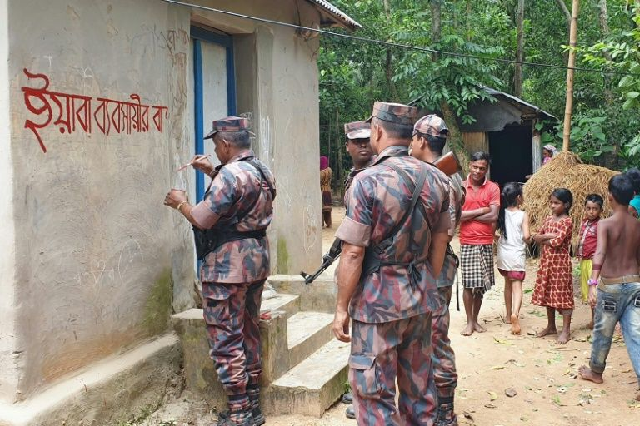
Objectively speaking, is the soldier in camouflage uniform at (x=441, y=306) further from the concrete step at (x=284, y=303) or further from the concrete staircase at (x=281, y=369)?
the concrete step at (x=284, y=303)

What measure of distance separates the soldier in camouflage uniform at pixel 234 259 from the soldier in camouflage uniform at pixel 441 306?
1149 millimetres

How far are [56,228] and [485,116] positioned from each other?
1212 cm

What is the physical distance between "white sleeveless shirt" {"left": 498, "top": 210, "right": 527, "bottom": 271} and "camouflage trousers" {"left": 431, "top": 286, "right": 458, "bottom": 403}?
2.87 metres

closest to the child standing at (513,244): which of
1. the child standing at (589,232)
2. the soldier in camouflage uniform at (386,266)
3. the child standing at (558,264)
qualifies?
the child standing at (558,264)

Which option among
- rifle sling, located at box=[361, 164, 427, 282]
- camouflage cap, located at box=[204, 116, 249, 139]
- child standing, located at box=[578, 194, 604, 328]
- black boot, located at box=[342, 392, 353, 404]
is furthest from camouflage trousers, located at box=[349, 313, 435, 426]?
child standing, located at box=[578, 194, 604, 328]

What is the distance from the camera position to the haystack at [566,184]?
31.2ft

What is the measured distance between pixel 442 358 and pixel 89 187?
2582 mm

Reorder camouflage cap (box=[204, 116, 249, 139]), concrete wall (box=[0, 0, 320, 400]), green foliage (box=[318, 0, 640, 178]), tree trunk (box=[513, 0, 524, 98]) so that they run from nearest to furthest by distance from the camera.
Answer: concrete wall (box=[0, 0, 320, 400]) < camouflage cap (box=[204, 116, 249, 139]) < green foliage (box=[318, 0, 640, 178]) < tree trunk (box=[513, 0, 524, 98])

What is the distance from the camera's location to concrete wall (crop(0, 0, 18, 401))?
362 centimetres

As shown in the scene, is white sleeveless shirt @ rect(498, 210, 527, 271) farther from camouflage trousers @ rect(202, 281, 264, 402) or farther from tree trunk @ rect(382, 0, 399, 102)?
tree trunk @ rect(382, 0, 399, 102)

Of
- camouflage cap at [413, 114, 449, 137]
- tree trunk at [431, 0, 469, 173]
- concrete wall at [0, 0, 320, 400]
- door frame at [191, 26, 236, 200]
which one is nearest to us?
concrete wall at [0, 0, 320, 400]

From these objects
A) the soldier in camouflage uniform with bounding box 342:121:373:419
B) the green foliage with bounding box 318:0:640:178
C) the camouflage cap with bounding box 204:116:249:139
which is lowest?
the soldier in camouflage uniform with bounding box 342:121:373:419

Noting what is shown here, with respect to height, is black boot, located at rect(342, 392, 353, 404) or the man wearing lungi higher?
the man wearing lungi

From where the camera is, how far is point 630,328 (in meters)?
5.21
